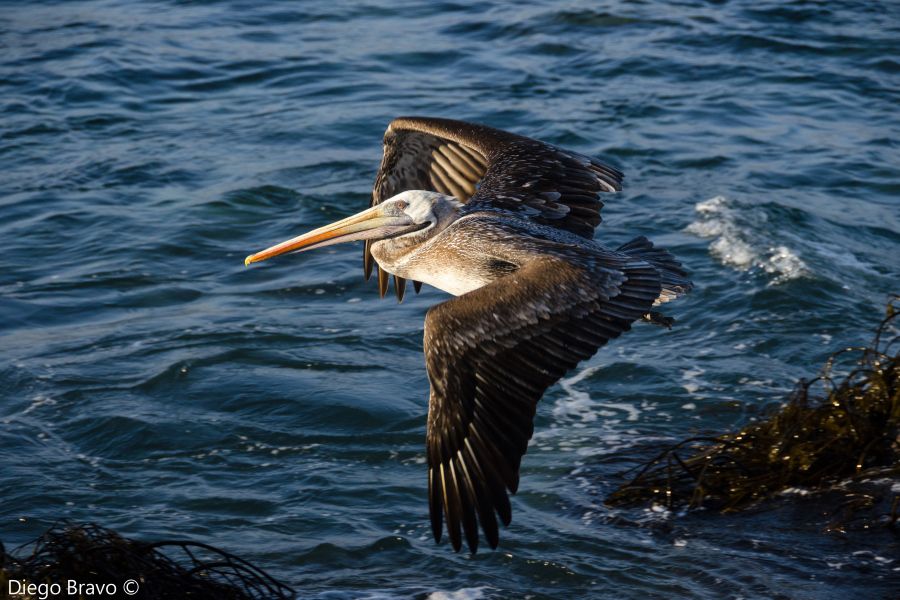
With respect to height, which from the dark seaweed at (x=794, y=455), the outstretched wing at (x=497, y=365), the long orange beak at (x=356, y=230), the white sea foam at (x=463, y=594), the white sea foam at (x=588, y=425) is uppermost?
the long orange beak at (x=356, y=230)

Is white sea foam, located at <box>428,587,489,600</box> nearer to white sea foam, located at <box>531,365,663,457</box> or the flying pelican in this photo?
the flying pelican

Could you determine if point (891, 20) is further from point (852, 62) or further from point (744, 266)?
point (744, 266)

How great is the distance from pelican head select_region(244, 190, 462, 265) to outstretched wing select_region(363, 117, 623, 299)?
33 cm

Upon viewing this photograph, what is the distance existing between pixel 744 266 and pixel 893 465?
4.28 m

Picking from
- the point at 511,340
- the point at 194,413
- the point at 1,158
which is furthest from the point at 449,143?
the point at 1,158

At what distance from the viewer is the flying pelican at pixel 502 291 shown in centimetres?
533

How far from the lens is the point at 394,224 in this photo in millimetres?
6723

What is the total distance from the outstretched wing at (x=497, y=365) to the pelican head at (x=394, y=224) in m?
0.93

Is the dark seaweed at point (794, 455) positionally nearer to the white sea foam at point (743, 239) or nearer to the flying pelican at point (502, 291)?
the flying pelican at point (502, 291)

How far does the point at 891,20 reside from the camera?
16.7 metres

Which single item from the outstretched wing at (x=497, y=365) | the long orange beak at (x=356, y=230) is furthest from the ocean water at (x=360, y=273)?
the long orange beak at (x=356, y=230)

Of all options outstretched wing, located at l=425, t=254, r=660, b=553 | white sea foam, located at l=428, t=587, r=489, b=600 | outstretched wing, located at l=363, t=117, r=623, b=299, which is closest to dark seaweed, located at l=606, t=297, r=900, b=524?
white sea foam, located at l=428, t=587, r=489, b=600

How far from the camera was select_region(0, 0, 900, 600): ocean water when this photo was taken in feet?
21.9

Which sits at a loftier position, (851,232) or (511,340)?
(511,340)
